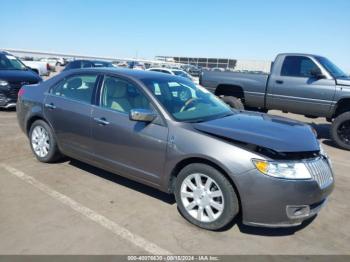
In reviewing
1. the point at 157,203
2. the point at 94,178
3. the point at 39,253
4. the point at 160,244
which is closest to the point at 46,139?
the point at 94,178

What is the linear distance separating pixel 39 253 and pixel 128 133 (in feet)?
5.25

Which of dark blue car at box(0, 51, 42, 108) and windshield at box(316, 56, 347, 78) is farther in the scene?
dark blue car at box(0, 51, 42, 108)

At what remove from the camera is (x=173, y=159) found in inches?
144

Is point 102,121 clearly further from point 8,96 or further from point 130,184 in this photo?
point 8,96

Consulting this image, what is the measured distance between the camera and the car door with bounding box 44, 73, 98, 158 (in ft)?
15.0

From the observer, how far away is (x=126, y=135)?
4023 millimetres

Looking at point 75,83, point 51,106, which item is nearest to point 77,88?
point 75,83

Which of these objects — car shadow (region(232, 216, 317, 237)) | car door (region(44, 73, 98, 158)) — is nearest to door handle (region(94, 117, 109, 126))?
car door (region(44, 73, 98, 158))

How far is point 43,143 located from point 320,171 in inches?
158

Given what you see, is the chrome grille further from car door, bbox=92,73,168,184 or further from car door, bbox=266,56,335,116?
car door, bbox=266,56,335,116

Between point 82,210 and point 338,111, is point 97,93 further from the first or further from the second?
point 338,111

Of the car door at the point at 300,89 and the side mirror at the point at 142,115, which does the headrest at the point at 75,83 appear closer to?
the side mirror at the point at 142,115

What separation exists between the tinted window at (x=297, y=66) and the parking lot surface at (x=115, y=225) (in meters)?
4.05

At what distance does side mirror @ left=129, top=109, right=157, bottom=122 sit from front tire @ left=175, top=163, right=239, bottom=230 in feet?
2.30
